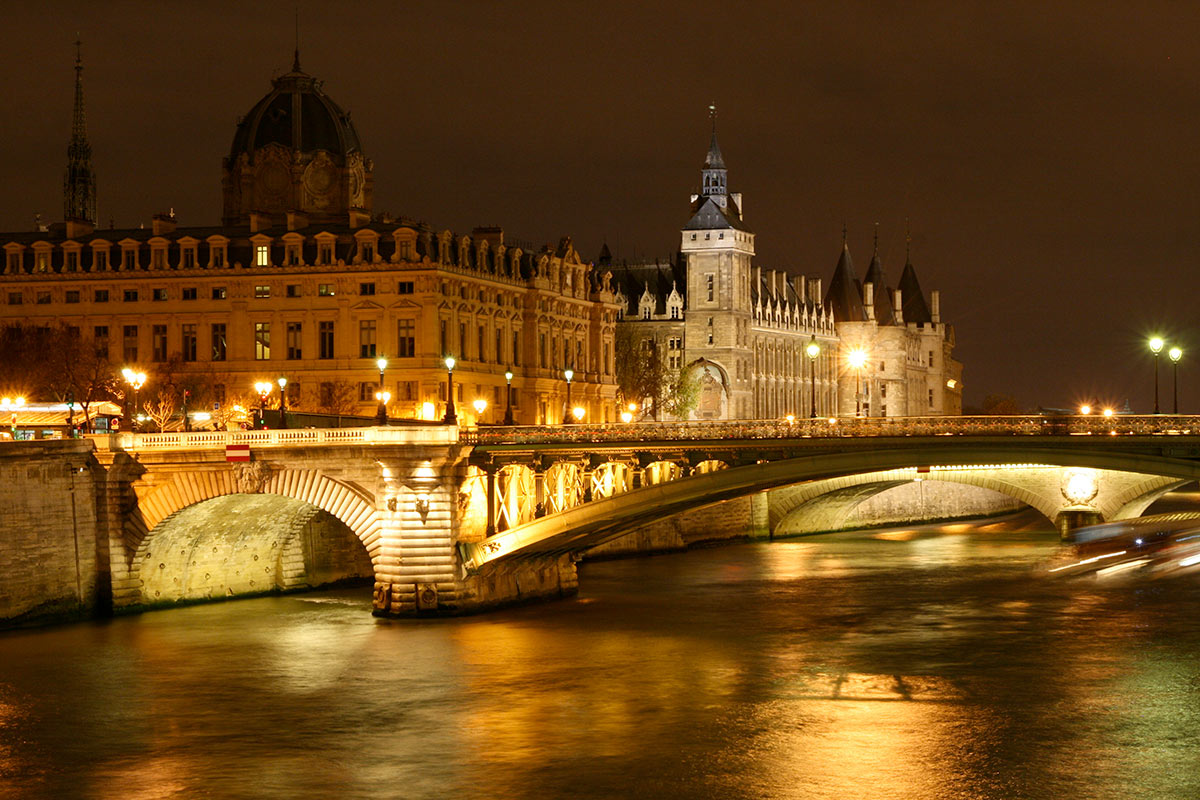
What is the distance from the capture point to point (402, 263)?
89.8 m

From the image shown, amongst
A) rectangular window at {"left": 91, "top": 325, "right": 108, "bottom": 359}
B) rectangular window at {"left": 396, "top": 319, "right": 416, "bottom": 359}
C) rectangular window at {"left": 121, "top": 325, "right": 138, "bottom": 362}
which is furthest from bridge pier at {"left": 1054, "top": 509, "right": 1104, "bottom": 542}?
rectangular window at {"left": 91, "top": 325, "right": 108, "bottom": 359}

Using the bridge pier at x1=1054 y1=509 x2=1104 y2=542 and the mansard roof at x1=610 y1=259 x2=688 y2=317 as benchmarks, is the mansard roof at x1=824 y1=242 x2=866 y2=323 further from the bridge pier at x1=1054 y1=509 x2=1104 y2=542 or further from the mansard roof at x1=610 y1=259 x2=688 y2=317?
the bridge pier at x1=1054 y1=509 x2=1104 y2=542

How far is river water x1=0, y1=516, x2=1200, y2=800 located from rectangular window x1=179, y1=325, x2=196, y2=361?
32403 mm

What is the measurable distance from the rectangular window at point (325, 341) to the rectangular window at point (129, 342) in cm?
932

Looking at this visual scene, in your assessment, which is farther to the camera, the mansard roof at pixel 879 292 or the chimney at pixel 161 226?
the mansard roof at pixel 879 292

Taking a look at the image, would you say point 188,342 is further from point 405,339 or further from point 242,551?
point 242,551

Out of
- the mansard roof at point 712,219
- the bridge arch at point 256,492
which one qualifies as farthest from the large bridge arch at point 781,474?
the mansard roof at point 712,219

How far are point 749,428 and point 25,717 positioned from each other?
905 inches

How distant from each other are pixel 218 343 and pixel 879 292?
10033cm

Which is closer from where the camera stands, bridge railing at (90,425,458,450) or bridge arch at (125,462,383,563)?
bridge railing at (90,425,458,450)

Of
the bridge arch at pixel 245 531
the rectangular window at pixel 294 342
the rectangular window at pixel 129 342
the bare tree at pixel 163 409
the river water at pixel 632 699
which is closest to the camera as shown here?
the river water at pixel 632 699

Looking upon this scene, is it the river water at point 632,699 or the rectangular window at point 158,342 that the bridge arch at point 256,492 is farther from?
the rectangular window at point 158,342

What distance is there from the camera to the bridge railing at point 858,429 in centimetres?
5244

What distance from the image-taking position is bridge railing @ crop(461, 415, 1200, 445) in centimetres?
5244
